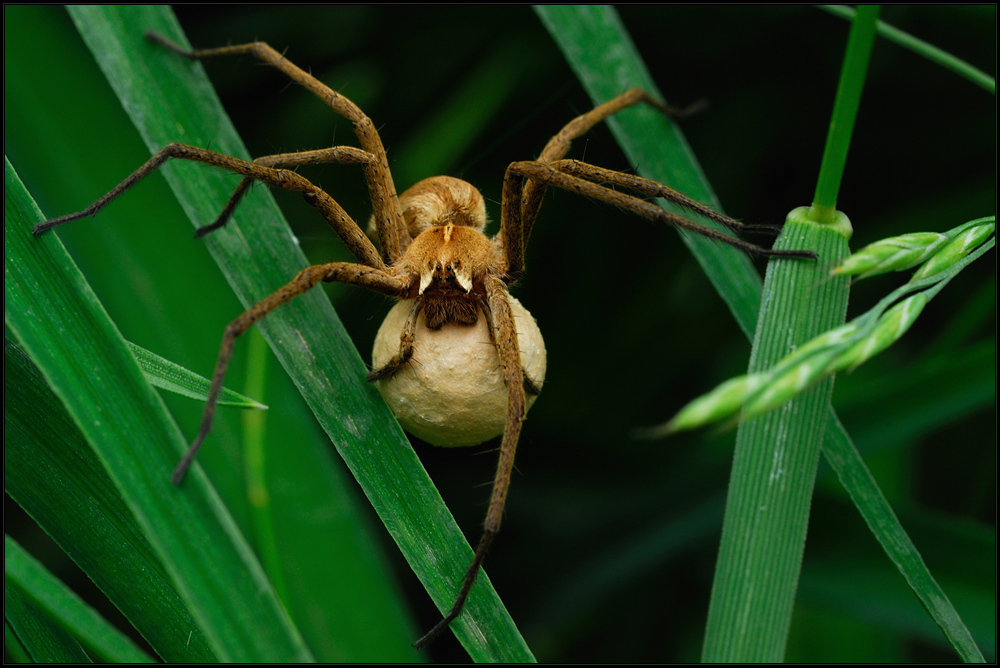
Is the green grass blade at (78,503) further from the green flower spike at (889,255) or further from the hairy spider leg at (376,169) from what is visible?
the green flower spike at (889,255)

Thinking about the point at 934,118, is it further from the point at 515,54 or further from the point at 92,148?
the point at 92,148

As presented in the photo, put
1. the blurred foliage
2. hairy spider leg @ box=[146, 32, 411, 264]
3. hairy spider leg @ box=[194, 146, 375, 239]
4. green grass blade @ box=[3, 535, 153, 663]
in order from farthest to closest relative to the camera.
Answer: the blurred foliage < hairy spider leg @ box=[146, 32, 411, 264] < hairy spider leg @ box=[194, 146, 375, 239] < green grass blade @ box=[3, 535, 153, 663]

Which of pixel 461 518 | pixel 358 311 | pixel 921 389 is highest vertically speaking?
pixel 358 311

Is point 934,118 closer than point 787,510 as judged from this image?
No

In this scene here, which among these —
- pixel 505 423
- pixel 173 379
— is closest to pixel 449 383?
pixel 505 423

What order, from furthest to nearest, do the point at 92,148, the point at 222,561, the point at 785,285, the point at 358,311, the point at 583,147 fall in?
1. the point at 358,311
2. the point at 583,147
3. the point at 92,148
4. the point at 785,285
5. the point at 222,561

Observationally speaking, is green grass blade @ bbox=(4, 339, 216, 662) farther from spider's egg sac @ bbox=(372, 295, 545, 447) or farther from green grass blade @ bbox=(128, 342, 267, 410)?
spider's egg sac @ bbox=(372, 295, 545, 447)

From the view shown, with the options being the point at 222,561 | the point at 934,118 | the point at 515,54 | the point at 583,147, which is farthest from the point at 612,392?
the point at 222,561

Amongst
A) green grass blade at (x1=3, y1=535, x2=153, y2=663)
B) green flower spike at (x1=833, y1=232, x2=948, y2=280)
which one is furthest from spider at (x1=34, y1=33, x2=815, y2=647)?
green grass blade at (x1=3, y1=535, x2=153, y2=663)
